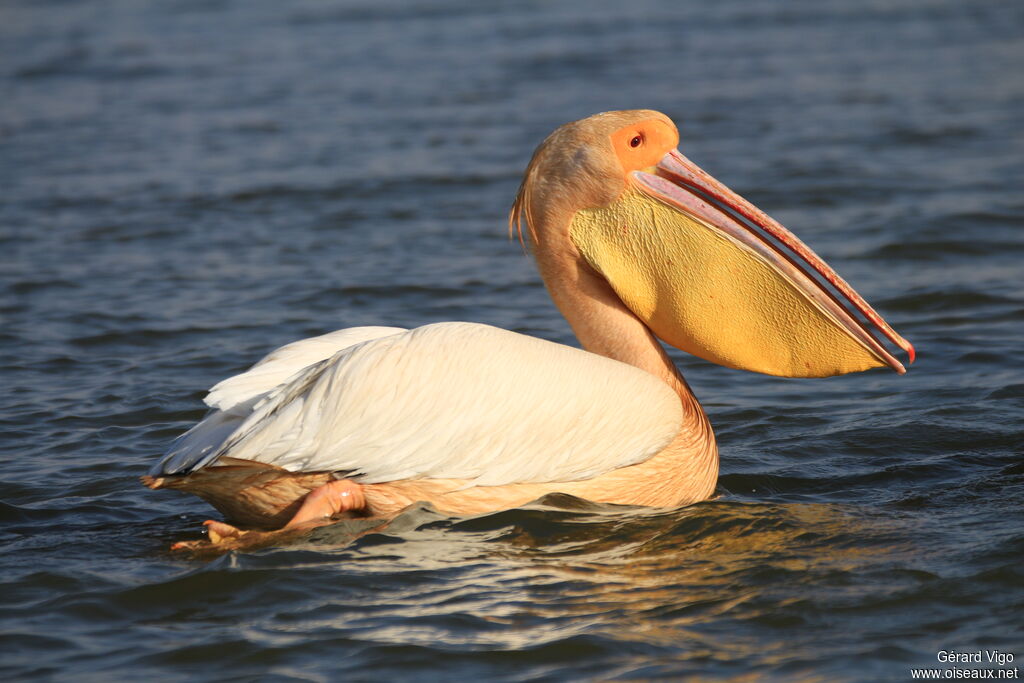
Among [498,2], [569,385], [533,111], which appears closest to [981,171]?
[533,111]

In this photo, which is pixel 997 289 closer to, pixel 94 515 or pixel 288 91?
pixel 94 515

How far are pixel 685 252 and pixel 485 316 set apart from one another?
2674 millimetres

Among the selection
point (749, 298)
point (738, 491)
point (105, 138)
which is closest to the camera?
point (749, 298)

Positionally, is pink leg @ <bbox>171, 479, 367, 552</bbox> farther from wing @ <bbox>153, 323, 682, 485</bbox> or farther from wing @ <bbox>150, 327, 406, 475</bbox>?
wing @ <bbox>150, 327, 406, 475</bbox>

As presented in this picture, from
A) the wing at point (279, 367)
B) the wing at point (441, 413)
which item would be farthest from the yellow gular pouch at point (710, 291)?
the wing at point (279, 367)

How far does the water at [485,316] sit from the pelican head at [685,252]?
58 cm

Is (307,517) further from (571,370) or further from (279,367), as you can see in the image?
(571,370)

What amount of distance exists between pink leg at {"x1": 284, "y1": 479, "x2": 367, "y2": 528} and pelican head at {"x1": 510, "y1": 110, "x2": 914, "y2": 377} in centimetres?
111

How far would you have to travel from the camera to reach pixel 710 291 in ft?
14.3

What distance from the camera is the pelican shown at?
12.7 ft

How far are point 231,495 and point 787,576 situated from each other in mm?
1699

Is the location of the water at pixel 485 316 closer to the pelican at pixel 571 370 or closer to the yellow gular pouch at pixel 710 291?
the pelican at pixel 571 370

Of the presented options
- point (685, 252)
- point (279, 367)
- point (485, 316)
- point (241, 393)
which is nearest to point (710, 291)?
point (685, 252)

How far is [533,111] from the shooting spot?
11492 millimetres
